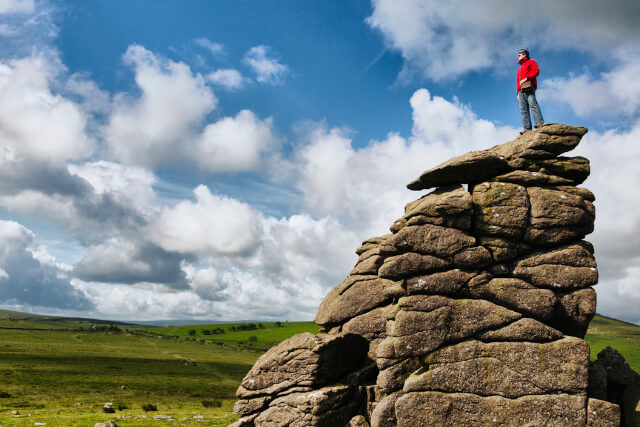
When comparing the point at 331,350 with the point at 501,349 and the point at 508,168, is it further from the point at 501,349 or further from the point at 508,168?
the point at 508,168

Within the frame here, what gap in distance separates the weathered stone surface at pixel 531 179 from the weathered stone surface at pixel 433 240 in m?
5.06

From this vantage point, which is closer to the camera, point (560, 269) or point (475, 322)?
point (475, 322)

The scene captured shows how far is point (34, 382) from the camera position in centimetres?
8675

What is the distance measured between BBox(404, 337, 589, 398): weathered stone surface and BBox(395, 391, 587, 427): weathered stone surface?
0.38 m

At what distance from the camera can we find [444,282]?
2459 centimetres

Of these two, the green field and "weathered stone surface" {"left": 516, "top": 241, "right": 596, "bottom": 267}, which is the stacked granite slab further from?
the green field

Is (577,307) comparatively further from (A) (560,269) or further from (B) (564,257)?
(B) (564,257)

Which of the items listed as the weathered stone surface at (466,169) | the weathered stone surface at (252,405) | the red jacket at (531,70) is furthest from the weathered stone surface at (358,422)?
the red jacket at (531,70)

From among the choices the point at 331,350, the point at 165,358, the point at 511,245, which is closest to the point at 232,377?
the point at 165,358

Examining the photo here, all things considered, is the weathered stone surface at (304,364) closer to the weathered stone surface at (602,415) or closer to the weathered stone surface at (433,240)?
the weathered stone surface at (433,240)

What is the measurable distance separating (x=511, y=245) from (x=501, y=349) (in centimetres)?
656

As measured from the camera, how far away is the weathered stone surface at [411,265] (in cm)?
2511

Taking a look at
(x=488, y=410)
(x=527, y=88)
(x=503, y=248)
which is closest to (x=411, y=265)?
(x=503, y=248)

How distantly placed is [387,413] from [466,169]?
53.4 ft
